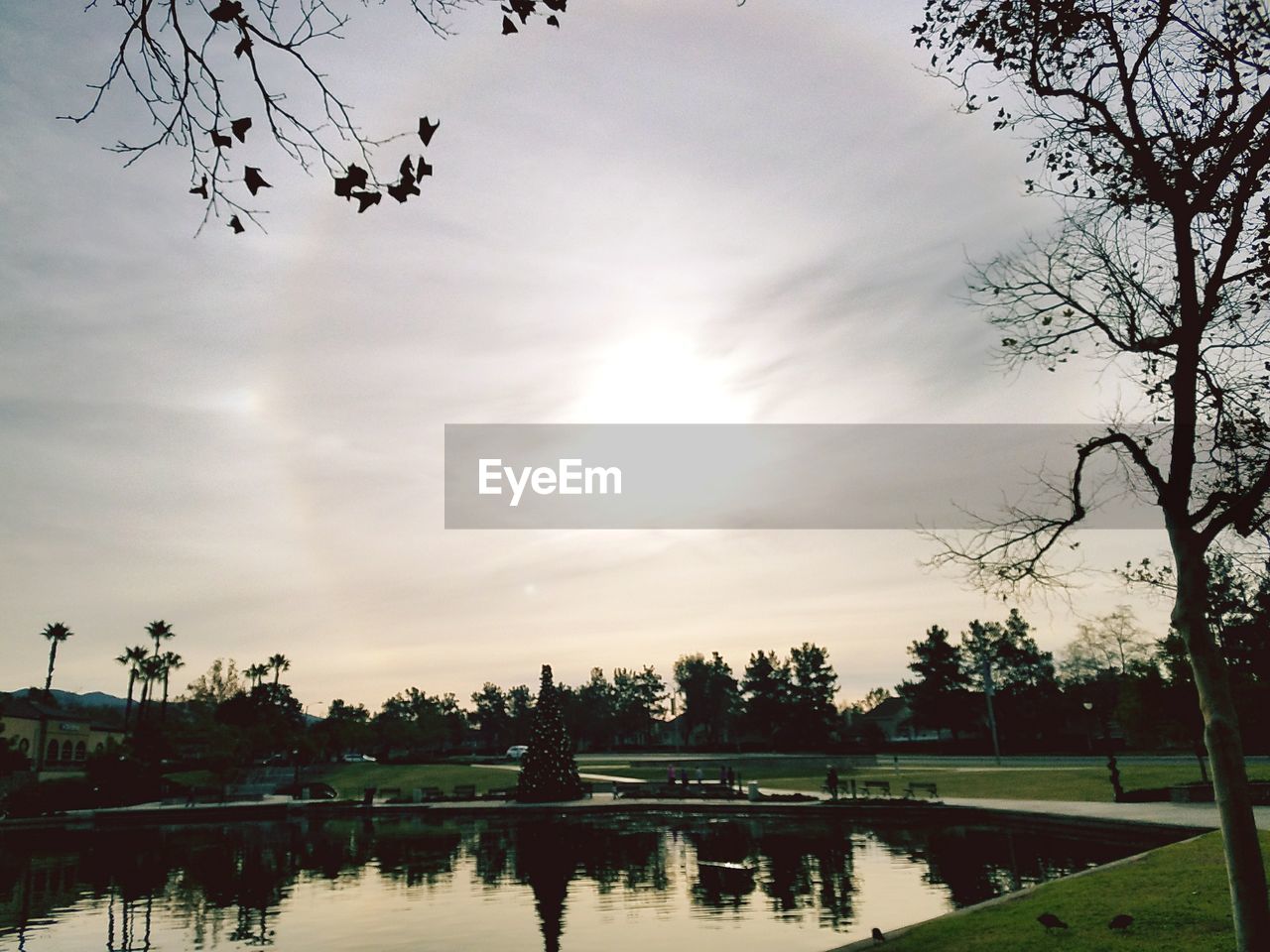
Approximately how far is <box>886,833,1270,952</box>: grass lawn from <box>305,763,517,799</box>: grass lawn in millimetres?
46437

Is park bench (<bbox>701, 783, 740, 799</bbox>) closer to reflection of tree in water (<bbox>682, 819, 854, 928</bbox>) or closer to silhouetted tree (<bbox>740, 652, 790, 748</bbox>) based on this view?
reflection of tree in water (<bbox>682, 819, 854, 928</bbox>)

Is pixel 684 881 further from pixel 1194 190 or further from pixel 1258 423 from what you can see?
pixel 1194 190

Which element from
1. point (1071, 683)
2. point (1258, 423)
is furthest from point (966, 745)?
point (1258, 423)

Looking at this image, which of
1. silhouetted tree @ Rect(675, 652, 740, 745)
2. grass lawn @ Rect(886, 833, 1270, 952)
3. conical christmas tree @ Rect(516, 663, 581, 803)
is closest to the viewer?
grass lawn @ Rect(886, 833, 1270, 952)

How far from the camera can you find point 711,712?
132000 millimetres

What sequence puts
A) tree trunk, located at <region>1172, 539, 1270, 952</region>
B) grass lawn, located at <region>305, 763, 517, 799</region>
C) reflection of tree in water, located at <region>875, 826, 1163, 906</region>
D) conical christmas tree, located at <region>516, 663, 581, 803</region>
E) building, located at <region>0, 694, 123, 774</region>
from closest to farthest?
tree trunk, located at <region>1172, 539, 1270, 952</region> < reflection of tree in water, located at <region>875, 826, 1163, 906</region> < conical christmas tree, located at <region>516, 663, 581, 803</region> < grass lawn, located at <region>305, 763, 517, 799</region> < building, located at <region>0, 694, 123, 774</region>

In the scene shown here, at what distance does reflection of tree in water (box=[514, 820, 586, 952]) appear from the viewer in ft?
61.6

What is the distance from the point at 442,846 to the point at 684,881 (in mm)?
13264

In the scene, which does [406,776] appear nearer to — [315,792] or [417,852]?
[315,792]

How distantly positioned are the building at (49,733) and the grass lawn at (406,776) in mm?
22716

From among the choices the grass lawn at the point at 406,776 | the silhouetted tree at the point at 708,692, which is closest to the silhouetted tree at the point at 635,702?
→ the silhouetted tree at the point at 708,692

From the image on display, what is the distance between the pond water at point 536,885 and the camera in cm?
1773

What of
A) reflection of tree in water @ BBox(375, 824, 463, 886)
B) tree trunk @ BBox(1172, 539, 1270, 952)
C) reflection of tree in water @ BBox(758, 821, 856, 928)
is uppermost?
tree trunk @ BBox(1172, 539, 1270, 952)

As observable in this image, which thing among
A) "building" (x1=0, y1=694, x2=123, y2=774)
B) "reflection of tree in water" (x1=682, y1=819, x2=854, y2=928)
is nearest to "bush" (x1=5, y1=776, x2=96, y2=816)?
"building" (x1=0, y1=694, x2=123, y2=774)
